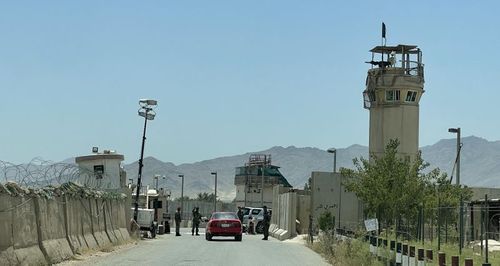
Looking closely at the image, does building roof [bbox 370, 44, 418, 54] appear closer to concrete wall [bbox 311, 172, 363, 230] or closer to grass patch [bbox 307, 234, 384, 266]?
concrete wall [bbox 311, 172, 363, 230]

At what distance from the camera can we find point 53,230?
22.3m

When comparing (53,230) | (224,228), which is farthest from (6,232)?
(224,228)

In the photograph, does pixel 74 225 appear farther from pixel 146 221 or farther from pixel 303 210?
pixel 303 210

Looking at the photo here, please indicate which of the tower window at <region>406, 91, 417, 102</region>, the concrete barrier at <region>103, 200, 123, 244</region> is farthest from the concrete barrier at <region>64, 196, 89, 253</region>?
the tower window at <region>406, 91, 417, 102</region>

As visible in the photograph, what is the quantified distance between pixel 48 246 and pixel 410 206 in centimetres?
1506

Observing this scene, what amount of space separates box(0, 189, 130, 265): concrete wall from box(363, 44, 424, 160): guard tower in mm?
30522

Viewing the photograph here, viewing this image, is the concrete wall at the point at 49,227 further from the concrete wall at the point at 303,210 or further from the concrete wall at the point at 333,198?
the concrete wall at the point at 303,210

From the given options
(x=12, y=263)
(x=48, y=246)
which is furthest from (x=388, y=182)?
(x=12, y=263)

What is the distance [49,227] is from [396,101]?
39.8 meters

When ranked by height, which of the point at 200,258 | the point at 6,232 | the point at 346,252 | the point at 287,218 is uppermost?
the point at 287,218

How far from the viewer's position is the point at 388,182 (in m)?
31.2

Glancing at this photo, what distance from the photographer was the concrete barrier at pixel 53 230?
21.0 metres

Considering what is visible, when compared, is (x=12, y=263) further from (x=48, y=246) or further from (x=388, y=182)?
(x=388, y=182)

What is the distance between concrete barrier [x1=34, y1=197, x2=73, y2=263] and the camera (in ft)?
68.8
